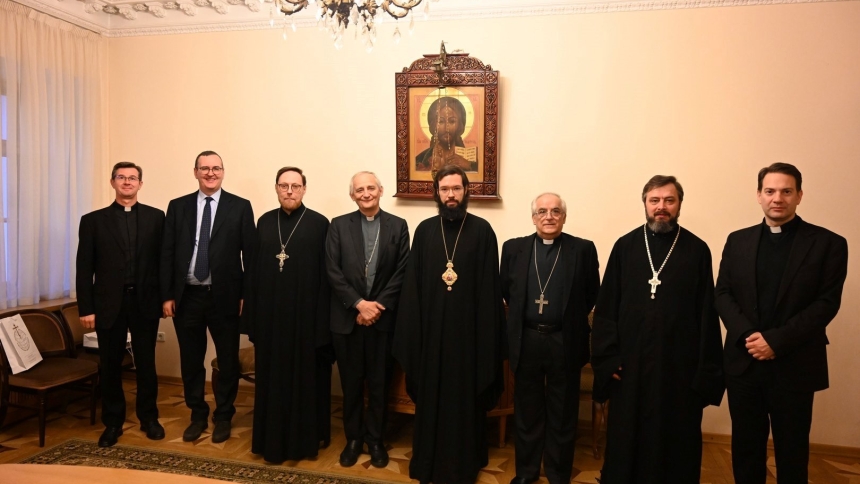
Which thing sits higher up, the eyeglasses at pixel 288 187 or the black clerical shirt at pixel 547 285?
the eyeglasses at pixel 288 187

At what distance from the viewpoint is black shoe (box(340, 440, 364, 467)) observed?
12.0 feet

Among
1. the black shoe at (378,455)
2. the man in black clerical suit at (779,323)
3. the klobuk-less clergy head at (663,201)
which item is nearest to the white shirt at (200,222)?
the black shoe at (378,455)

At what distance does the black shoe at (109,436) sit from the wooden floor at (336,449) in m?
0.06

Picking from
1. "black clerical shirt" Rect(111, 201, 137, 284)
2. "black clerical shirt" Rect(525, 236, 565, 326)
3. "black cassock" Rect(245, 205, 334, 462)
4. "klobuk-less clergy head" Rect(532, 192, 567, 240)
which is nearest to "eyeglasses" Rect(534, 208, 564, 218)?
"klobuk-less clergy head" Rect(532, 192, 567, 240)

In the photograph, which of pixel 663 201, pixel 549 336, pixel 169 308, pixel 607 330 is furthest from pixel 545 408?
pixel 169 308

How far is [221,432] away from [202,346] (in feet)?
1.97

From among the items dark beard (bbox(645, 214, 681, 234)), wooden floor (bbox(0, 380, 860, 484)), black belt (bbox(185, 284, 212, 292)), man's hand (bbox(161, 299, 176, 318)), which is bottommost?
wooden floor (bbox(0, 380, 860, 484))

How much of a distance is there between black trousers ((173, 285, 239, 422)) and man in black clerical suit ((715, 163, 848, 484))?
3.04m

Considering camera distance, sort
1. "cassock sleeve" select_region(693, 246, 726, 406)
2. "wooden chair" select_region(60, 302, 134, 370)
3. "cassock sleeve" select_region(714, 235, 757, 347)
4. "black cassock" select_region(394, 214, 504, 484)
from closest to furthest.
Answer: "cassock sleeve" select_region(714, 235, 757, 347) → "cassock sleeve" select_region(693, 246, 726, 406) → "black cassock" select_region(394, 214, 504, 484) → "wooden chair" select_region(60, 302, 134, 370)

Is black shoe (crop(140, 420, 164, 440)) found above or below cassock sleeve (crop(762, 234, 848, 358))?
below

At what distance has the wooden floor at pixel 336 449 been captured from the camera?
→ 3.62 metres

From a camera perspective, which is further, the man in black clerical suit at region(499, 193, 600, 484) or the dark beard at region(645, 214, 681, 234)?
the man in black clerical suit at region(499, 193, 600, 484)

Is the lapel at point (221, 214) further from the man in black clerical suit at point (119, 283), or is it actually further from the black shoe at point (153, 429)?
the black shoe at point (153, 429)

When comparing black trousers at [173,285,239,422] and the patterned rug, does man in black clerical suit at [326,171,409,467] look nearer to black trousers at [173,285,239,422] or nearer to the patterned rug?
the patterned rug
